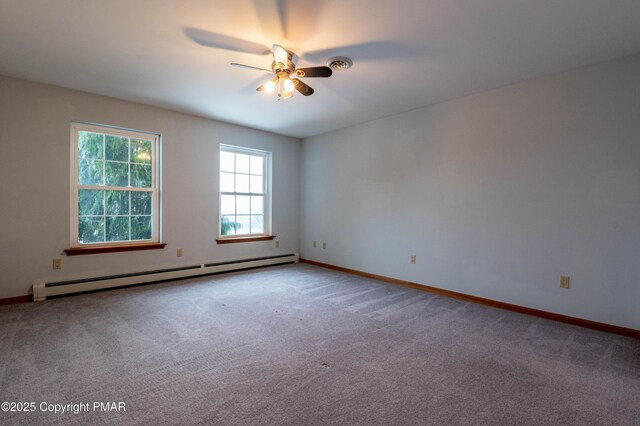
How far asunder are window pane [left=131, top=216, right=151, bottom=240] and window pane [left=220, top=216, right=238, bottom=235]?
3.54 feet

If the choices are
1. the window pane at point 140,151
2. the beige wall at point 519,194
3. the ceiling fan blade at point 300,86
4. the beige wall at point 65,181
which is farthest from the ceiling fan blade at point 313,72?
the window pane at point 140,151

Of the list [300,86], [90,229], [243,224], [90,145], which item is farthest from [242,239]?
[300,86]

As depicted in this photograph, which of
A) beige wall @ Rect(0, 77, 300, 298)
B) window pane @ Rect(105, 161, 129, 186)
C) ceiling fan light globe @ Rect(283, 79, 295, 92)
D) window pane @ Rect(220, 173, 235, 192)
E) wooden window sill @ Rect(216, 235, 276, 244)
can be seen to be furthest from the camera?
window pane @ Rect(220, 173, 235, 192)

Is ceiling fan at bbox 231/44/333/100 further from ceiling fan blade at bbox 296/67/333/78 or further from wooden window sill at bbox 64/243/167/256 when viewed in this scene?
wooden window sill at bbox 64/243/167/256

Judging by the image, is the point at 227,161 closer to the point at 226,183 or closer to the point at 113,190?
the point at 226,183

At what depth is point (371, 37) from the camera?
2.46 metres

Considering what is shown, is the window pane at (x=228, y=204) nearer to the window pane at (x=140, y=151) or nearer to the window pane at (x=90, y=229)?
the window pane at (x=140, y=151)

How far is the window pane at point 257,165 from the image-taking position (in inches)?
217

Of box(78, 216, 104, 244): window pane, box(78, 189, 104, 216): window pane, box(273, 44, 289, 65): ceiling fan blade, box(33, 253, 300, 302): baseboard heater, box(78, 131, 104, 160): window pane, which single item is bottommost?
box(33, 253, 300, 302): baseboard heater

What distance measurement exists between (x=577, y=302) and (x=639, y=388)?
3.91 feet

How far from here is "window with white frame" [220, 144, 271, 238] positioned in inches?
201

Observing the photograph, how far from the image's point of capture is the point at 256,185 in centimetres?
555

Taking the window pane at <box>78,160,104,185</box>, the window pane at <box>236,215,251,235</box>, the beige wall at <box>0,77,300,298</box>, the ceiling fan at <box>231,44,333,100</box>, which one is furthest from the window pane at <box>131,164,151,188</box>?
the ceiling fan at <box>231,44,333,100</box>

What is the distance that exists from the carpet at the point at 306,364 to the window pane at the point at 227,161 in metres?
2.40
